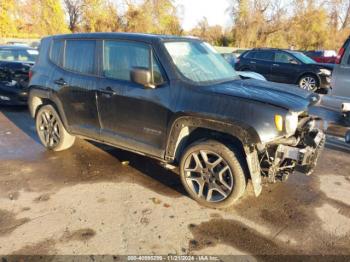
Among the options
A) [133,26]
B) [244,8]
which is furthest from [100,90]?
[244,8]

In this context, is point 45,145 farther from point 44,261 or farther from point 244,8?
point 244,8

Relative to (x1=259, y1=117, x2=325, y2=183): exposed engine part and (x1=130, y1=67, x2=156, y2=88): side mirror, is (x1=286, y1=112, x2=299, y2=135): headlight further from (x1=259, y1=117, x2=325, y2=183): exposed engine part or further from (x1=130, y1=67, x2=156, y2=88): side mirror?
(x1=130, y1=67, x2=156, y2=88): side mirror

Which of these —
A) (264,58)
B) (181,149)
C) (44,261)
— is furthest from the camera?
(264,58)

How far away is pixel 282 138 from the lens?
3.37 metres

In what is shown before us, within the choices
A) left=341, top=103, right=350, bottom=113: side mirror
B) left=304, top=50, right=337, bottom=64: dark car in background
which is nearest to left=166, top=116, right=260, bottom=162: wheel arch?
left=341, top=103, right=350, bottom=113: side mirror

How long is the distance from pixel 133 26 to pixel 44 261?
38.2 meters

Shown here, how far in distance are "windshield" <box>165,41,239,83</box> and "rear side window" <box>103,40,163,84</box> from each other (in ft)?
0.88

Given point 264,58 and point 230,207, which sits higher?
point 264,58

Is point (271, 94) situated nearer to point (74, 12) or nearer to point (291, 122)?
point (291, 122)

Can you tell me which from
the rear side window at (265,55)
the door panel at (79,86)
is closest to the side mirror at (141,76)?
the door panel at (79,86)

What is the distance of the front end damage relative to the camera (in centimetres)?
332

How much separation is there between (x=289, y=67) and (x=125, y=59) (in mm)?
10161

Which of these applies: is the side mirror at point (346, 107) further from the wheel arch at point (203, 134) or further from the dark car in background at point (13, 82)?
the dark car in background at point (13, 82)

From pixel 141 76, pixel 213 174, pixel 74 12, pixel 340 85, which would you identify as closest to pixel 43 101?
pixel 141 76
